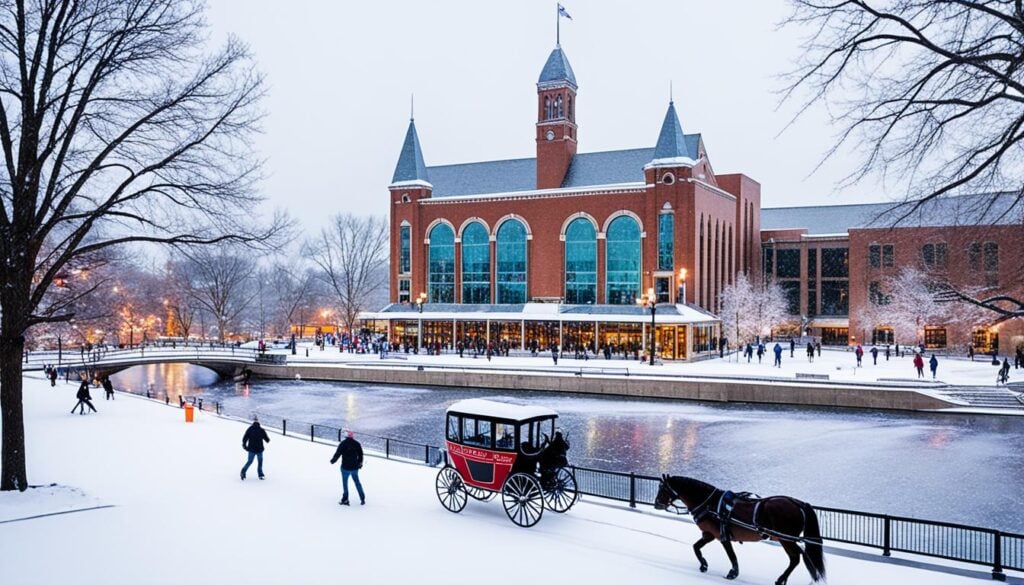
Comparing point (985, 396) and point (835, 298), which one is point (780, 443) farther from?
point (835, 298)

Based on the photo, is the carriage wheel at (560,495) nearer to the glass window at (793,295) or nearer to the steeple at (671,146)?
the steeple at (671,146)

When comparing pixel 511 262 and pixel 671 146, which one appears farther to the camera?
pixel 511 262

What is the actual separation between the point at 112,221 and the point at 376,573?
364 inches

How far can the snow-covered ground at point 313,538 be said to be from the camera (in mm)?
9703

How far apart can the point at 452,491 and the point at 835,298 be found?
68868mm

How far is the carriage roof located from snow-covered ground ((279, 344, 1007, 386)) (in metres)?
27.4

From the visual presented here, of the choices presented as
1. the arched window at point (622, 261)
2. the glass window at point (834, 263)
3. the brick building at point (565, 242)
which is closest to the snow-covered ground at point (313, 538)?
the brick building at point (565, 242)

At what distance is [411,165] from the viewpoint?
65.8 meters

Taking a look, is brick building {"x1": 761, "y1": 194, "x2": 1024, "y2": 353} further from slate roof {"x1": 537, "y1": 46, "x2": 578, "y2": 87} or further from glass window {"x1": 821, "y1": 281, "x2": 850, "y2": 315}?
slate roof {"x1": 537, "y1": 46, "x2": 578, "y2": 87}

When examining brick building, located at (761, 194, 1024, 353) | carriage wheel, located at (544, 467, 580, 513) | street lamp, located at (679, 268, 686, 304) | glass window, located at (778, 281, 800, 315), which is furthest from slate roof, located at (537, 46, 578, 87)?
carriage wheel, located at (544, 467, 580, 513)

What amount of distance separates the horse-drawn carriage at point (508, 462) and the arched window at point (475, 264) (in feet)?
160

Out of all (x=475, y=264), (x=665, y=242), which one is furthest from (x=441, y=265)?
(x=665, y=242)

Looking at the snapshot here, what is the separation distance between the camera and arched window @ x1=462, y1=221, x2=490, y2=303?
62.3 meters

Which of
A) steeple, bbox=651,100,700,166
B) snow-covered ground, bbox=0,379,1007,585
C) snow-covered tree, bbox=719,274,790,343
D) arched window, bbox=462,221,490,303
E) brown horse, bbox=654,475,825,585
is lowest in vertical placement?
snow-covered ground, bbox=0,379,1007,585
